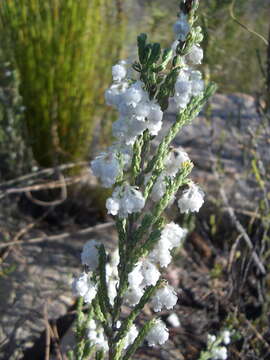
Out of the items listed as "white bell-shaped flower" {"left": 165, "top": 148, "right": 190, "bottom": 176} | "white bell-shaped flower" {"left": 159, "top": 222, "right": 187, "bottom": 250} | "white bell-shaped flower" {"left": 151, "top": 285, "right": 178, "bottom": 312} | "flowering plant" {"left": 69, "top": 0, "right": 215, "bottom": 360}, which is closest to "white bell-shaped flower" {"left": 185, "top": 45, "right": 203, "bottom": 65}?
"flowering plant" {"left": 69, "top": 0, "right": 215, "bottom": 360}

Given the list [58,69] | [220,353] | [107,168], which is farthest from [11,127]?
[107,168]

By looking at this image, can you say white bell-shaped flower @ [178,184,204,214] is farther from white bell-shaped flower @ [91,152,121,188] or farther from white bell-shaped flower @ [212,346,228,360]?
white bell-shaped flower @ [212,346,228,360]

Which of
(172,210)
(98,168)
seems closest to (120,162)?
(98,168)

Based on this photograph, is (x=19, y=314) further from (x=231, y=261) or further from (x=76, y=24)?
(x=76, y=24)

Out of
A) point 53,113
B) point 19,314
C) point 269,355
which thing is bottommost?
point 269,355

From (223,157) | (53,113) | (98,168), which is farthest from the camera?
(223,157)
